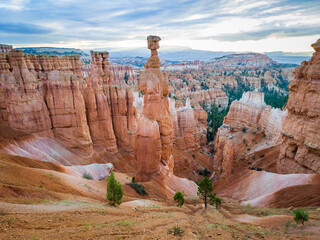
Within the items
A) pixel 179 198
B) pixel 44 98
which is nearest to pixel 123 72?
pixel 44 98

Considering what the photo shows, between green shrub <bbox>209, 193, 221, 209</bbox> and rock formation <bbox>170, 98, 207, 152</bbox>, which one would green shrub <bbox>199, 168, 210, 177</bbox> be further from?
green shrub <bbox>209, 193, 221, 209</bbox>

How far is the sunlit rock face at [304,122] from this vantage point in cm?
1847

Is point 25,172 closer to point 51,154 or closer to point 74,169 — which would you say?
point 74,169

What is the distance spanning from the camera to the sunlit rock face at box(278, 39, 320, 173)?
18469 mm

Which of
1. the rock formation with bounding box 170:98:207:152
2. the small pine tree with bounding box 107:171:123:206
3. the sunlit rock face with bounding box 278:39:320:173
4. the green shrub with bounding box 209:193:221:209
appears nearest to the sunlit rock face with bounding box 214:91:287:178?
the rock formation with bounding box 170:98:207:152

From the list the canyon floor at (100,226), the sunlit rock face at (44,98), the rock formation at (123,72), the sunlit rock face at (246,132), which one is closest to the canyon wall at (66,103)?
the sunlit rock face at (44,98)

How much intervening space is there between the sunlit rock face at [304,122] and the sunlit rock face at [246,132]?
10043 mm

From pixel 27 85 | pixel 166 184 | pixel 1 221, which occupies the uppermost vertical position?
pixel 27 85

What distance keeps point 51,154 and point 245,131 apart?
113 feet

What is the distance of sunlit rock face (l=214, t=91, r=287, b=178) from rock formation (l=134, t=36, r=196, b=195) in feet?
Answer: 48.0

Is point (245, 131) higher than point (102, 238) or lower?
lower

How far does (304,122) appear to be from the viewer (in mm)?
19484

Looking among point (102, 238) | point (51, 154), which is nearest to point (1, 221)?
point (102, 238)

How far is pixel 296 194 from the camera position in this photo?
16594 millimetres
